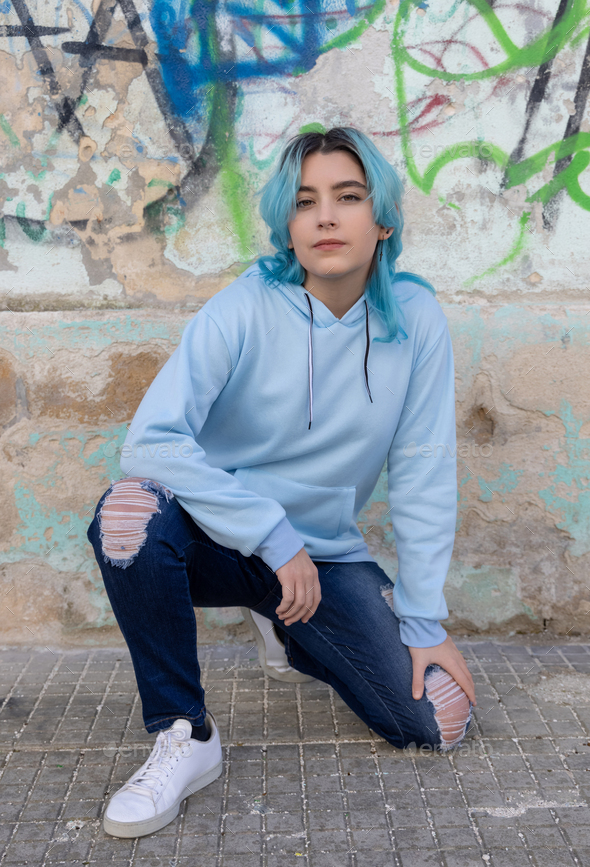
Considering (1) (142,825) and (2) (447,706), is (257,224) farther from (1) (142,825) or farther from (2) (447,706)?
(1) (142,825)

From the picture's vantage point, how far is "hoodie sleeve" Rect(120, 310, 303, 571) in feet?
5.91

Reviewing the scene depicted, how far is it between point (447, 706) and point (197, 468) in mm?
902

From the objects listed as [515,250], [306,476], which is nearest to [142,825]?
[306,476]

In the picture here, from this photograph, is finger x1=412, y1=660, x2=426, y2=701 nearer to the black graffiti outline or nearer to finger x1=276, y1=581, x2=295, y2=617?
finger x1=276, y1=581, x2=295, y2=617

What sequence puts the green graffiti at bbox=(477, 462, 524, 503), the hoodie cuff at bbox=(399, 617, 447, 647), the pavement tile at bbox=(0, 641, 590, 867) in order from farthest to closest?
the green graffiti at bbox=(477, 462, 524, 503) < the hoodie cuff at bbox=(399, 617, 447, 647) < the pavement tile at bbox=(0, 641, 590, 867)

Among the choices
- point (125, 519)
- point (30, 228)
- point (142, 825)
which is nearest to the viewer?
point (142, 825)

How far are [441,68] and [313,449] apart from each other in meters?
1.33

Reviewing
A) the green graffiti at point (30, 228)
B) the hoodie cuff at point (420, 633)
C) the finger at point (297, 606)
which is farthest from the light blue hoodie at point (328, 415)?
the green graffiti at point (30, 228)

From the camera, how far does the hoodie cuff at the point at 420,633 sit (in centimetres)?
198

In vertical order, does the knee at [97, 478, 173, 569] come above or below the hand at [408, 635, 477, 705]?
above

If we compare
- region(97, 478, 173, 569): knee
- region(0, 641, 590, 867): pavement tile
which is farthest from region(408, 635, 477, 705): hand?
region(97, 478, 173, 569): knee

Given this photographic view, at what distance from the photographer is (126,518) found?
5.82 feet

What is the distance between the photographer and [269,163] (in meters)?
2.42

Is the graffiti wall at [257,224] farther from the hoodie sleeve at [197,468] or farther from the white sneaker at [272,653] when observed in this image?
the hoodie sleeve at [197,468]
